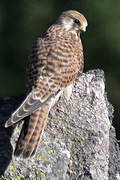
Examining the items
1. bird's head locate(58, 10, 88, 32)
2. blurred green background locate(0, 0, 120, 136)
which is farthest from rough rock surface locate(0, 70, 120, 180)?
blurred green background locate(0, 0, 120, 136)

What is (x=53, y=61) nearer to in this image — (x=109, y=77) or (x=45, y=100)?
(x=45, y=100)

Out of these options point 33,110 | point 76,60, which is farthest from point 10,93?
point 33,110

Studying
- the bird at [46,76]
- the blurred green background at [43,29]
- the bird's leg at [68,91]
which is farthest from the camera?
the blurred green background at [43,29]

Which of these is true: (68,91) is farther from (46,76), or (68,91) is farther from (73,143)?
(73,143)

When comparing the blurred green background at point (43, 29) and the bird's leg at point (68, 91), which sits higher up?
the blurred green background at point (43, 29)

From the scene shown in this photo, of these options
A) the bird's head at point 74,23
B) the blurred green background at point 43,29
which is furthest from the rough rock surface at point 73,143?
the blurred green background at point 43,29

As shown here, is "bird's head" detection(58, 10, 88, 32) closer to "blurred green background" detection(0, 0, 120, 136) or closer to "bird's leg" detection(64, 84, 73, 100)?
"bird's leg" detection(64, 84, 73, 100)

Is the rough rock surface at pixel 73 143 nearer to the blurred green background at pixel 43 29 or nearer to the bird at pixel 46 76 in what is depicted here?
the bird at pixel 46 76
